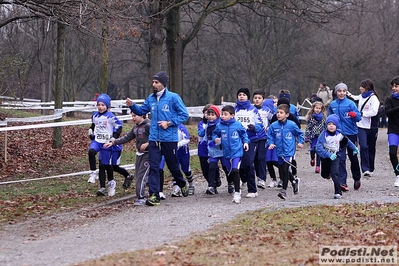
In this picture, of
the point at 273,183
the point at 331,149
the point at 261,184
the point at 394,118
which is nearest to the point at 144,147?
the point at 261,184

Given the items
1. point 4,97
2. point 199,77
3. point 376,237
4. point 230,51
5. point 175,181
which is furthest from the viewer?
point 199,77

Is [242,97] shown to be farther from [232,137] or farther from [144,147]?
[144,147]

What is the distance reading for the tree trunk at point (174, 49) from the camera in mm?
26266

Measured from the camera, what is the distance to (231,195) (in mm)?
14102

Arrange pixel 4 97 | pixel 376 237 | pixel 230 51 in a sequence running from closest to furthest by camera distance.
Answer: pixel 376 237
pixel 4 97
pixel 230 51

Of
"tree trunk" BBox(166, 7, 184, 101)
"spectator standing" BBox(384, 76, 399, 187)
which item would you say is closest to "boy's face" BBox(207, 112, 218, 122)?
"spectator standing" BBox(384, 76, 399, 187)

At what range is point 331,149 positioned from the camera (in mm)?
13609

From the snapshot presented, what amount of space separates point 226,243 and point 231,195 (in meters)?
5.07

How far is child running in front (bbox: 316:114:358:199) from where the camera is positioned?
13.4 meters

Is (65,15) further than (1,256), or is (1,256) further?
(65,15)

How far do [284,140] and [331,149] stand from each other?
Answer: 850mm

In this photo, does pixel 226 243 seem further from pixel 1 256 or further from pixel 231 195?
pixel 231 195

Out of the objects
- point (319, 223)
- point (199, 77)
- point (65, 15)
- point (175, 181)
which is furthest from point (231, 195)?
point (199, 77)

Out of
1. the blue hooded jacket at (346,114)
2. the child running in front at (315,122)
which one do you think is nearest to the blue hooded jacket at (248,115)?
the blue hooded jacket at (346,114)
